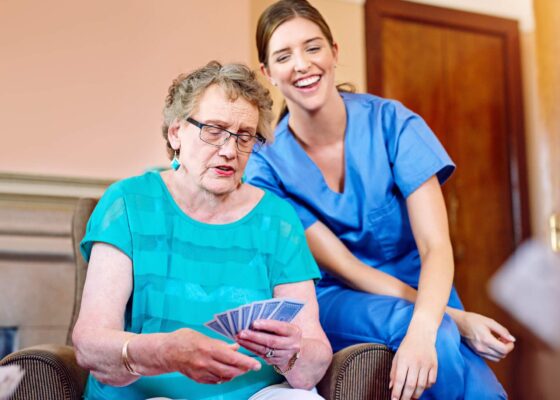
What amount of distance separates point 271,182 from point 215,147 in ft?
1.27

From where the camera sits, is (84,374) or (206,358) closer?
(206,358)

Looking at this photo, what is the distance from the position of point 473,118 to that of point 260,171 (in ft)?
7.94

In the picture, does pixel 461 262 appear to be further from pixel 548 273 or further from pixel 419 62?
pixel 419 62

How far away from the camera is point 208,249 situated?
136 cm

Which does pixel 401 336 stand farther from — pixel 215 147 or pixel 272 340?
pixel 215 147

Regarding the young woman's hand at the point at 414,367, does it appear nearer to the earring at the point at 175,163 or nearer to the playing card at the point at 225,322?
the playing card at the point at 225,322

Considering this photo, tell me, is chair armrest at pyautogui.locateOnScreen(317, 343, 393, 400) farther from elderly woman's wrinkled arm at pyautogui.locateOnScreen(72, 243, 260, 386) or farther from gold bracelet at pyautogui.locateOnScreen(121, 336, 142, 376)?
gold bracelet at pyautogui.locateOnScreen(121, 336, 142, 376)

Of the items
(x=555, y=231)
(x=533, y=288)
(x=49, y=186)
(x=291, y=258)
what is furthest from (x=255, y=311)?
(x=533, y=288)

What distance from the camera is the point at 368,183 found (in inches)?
66.9

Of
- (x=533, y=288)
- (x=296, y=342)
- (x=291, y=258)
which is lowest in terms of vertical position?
(x=533, y=288)

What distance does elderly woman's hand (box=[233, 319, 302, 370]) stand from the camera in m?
1.10

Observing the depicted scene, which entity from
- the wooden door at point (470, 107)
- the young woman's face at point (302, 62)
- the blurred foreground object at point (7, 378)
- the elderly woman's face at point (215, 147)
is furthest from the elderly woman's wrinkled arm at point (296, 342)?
the wooden door at point (470, 107)

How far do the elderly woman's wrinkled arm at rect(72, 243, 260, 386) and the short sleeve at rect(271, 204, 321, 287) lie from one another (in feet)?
0.97

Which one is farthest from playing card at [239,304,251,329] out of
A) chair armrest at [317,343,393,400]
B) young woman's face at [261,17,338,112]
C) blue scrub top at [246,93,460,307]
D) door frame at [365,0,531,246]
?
door frame at [365,0,531,246]
